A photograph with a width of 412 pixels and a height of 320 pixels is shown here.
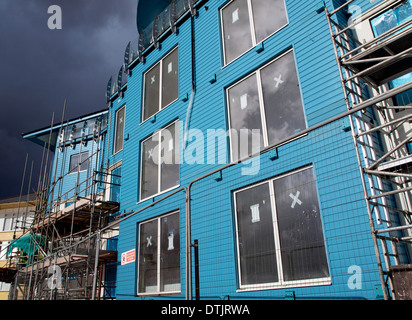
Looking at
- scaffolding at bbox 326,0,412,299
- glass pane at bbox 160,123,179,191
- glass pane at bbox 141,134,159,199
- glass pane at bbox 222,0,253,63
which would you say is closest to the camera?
scaffolding at bbox 326,0,412,299

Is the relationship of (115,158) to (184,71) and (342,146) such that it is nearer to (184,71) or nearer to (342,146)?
(184,71)

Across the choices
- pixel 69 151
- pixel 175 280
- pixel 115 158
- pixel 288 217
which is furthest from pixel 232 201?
pixel 69 151

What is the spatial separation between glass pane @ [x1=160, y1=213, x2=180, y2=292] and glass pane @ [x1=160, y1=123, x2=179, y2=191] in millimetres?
1219

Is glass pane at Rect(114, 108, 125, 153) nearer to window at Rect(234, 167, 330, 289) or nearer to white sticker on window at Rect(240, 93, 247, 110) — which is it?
white sticker on window at Rect(240, 93, 247, 110)

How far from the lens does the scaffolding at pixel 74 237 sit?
13.3 metres

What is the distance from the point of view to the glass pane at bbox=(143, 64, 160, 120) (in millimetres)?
13086

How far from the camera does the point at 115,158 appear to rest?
16234mm

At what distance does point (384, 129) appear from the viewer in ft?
22.2

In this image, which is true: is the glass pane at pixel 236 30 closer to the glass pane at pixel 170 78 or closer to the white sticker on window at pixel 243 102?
the white sticker on window at pixel 243 102

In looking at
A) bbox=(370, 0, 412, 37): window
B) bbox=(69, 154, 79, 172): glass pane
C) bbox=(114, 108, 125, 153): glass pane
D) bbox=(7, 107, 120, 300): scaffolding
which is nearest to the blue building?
bbox=(370, 0, 412, 37): window

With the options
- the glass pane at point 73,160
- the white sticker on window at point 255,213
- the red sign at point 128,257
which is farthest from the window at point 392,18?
the glass pane at point 73,160

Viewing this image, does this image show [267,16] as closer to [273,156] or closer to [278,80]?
[278,80]

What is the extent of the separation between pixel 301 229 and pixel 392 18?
4.82 m

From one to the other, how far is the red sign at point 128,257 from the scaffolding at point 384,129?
7.52 m
